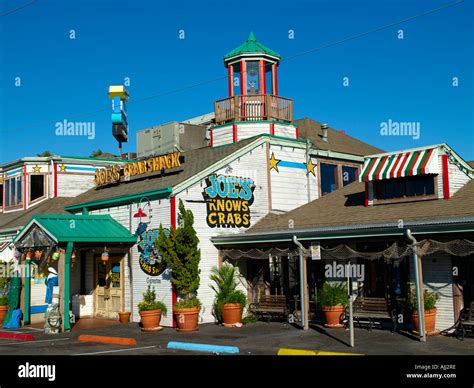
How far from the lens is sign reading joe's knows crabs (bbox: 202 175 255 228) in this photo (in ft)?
75.4

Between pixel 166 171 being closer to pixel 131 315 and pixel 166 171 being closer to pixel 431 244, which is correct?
pixel 131 315

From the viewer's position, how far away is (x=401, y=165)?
2070 cm

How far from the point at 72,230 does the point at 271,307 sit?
7.87 m

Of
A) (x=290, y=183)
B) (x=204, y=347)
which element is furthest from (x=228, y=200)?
(x=204, y=347)

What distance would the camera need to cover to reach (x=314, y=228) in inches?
786

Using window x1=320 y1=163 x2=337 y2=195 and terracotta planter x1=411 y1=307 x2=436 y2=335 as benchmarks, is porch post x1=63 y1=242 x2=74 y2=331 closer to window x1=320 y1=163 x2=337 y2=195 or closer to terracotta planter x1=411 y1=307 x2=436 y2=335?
window x1=320 y1=163 x2=337 y2=195

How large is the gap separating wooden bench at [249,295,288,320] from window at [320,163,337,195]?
22.6 ft

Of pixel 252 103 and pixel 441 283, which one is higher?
pixel 252 103

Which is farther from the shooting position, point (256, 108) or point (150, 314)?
point (256, 108)

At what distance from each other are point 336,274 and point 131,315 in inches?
325

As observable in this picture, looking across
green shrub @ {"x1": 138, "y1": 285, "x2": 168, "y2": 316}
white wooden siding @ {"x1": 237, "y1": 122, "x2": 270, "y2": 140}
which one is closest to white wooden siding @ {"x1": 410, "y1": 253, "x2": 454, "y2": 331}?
green shrub @ {"x1": 138, "y1": 285, "x2": 168, "y2": 316}

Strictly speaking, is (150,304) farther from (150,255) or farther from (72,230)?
(72,230)

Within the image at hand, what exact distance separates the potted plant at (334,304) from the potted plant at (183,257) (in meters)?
4.37

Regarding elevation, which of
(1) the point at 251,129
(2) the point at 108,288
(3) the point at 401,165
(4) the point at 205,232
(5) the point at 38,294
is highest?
(1) the point at 251,129
